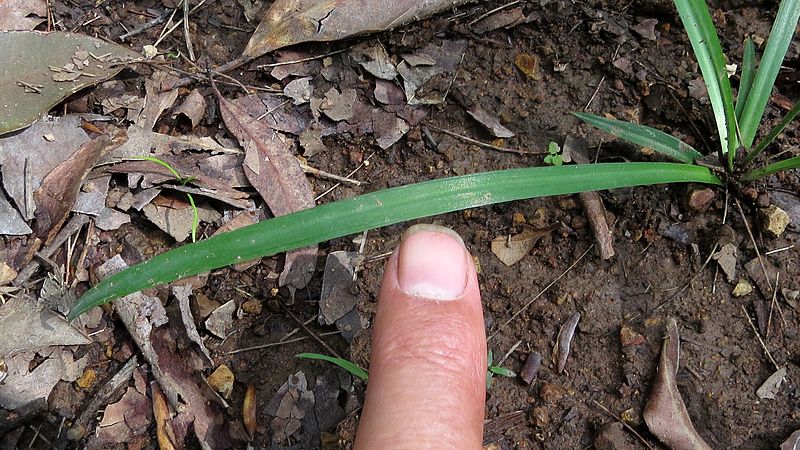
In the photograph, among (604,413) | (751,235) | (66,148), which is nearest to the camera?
(604,413)

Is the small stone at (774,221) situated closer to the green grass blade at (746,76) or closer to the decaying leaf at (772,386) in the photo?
the green grass blade at (746,76)

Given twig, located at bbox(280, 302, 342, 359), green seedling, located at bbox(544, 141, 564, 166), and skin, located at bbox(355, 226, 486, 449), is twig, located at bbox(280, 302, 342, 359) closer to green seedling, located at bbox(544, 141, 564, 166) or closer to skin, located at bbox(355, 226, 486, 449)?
skin, located at bbox(355, 226, 486, 449)

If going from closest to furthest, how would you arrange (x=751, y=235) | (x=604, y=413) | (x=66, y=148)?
(x=604, y=413) → (x=751, y=235) → (x=66, y=148)

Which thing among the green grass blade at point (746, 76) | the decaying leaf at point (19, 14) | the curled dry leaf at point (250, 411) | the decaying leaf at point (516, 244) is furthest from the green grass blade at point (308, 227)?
the decaying leaf at point (19, 14)

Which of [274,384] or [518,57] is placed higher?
[518,57]

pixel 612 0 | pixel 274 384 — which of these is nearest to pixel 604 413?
pixel 274 384

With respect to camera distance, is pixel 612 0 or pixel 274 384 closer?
pixel 274 384

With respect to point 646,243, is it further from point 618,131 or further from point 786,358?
point 786,358

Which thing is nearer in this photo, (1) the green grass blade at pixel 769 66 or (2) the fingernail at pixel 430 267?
(2) the fingernail at pixel 430 267
